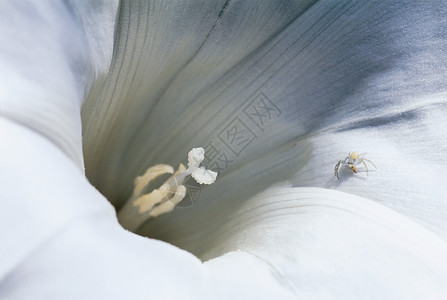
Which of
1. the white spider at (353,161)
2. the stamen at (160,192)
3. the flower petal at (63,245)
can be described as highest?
the white spider at (353,161)

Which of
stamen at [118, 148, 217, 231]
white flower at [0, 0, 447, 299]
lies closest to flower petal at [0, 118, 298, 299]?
white flower at [0, 0, 447, 299]

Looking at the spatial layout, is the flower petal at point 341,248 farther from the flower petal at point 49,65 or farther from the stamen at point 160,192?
the flower petal at point 49,65

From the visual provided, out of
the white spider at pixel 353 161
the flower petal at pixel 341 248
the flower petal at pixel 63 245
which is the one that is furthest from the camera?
the white spider at pixel 353 161

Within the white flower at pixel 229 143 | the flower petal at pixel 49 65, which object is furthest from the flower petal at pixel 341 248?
the flower petal at pixel 49 65

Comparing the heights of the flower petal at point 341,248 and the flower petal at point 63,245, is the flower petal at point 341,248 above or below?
above

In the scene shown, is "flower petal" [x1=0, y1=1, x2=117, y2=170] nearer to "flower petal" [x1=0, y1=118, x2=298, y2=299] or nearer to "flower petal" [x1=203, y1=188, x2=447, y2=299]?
"flower petal" [x1=0, y1=118, x2=298, y2=299]

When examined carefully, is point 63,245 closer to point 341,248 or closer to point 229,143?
point 341,248

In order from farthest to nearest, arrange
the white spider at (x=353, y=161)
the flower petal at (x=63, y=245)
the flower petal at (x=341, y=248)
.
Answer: the white spider at (x=353, y=161) → the flower petal at (x=341, y=248) → the flower petal at (x=63, y=245)
